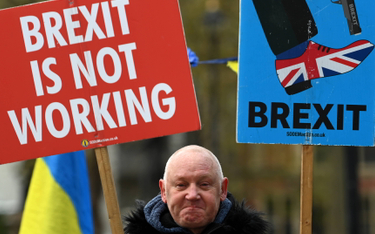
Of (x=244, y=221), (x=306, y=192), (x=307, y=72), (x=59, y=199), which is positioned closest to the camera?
(x=244, y=221)

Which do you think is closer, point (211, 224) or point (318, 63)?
point (211, 224)

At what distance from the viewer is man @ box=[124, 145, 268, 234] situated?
11.1ft

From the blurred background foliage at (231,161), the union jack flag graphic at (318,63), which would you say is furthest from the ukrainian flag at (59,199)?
the blurred background foliage at (231,161)

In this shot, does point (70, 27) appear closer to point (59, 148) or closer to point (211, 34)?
point (59, 148)

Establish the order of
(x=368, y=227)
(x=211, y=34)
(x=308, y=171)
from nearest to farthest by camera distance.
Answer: (x=308, y=171), (x=211, y=34), (x=368, y=227)

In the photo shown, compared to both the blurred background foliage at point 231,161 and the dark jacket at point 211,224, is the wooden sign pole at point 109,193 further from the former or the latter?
the blurred background foliage at point 231,161

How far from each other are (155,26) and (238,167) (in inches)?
355

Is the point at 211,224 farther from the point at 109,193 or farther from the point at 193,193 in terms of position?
the point at 109,193

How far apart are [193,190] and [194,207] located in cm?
8

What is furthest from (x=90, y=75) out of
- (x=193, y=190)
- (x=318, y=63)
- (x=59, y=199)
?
(x=59, y=199)

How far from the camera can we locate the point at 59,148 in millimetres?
3852

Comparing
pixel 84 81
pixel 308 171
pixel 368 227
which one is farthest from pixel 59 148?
pixel 368 227

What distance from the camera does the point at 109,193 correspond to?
3789 mm

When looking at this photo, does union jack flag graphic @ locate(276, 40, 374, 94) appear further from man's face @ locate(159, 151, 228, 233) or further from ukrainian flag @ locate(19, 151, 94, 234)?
ukrainian flag @ locate(19, 151, 94, 234)
